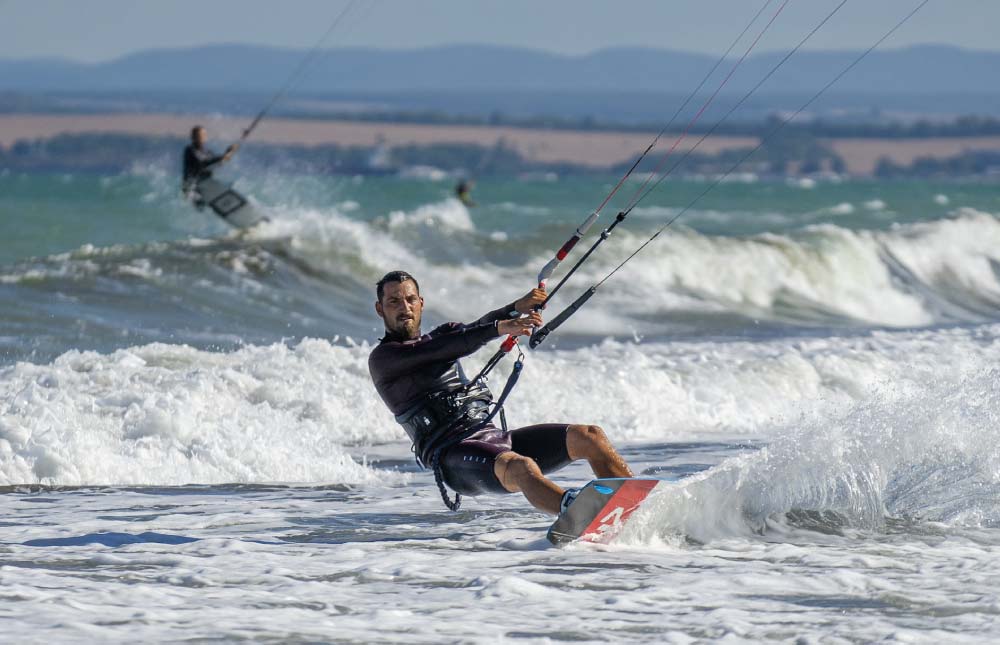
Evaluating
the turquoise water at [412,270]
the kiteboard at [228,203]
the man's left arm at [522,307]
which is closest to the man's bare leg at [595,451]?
the man's left arm at [522,307]

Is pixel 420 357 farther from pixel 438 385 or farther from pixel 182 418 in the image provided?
pixel 182 418

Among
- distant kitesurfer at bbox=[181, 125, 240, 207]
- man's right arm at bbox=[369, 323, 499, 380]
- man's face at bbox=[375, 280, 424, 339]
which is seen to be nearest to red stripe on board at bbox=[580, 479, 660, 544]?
man's right arm at bbox=[369, 323, 499, 380]

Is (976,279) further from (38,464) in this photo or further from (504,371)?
(38,464)

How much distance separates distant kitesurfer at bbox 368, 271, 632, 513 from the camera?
6.77 m

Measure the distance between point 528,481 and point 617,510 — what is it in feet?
1.37

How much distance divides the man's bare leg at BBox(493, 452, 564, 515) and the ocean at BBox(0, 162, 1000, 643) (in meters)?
0.25

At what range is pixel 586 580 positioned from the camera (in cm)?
619

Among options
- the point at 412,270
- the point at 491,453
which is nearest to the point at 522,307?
the point at 491,453

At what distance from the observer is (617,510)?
264 inches

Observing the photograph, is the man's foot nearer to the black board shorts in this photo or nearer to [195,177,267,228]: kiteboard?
the black board shorts

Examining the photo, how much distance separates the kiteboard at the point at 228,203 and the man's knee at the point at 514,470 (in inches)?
627

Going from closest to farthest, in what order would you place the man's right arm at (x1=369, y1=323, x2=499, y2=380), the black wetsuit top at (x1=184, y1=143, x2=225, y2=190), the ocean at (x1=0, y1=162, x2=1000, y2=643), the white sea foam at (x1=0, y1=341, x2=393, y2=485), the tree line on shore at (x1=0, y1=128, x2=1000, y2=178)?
the ocean at (x1=0, y1=162, x2=1000, y2=643) < the man's right arm at (x1=369, y1=323, x2=499, y2=380) < the white sea foam at (x1=0, y1=341, x2=393, y2=485) < the black wetsuit top at (x1=184, y1=143, x2=225, y2=190) < the tree line on shore at (x1=0, y1=128, x2=1000, y2=178)

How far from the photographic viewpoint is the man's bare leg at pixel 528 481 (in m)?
6.64

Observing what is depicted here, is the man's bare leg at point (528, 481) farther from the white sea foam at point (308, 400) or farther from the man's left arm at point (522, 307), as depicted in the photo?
the white sea foam at point (308, 400)
